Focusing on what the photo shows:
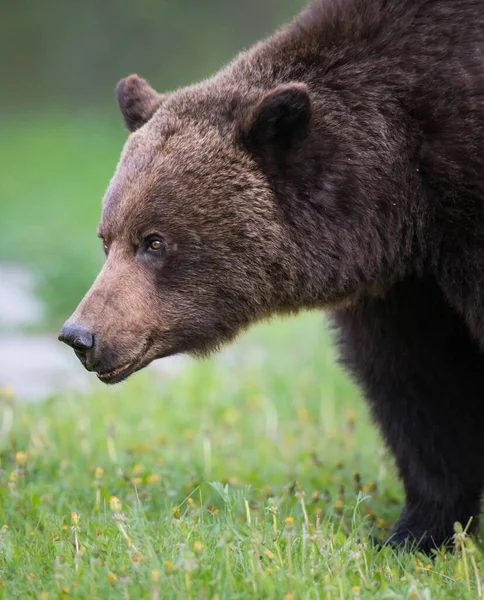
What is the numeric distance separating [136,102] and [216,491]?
197 cm

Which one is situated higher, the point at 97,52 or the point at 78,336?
the point at 97,52

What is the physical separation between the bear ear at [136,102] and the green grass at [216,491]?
5.63ft

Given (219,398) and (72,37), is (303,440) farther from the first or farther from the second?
(72,37)

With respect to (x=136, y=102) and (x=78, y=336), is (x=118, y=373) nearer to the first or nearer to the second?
(x=78, y=336)

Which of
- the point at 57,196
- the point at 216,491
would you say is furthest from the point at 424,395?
the point at 57,196

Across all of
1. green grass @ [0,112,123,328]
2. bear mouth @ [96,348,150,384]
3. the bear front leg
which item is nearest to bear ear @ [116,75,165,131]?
bear mouth @ [96,348,150,384]

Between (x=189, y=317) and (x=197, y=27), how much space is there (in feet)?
74.0

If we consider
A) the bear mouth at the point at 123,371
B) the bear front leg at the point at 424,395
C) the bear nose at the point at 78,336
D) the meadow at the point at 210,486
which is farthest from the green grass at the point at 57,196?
the bear nose at the point at 78,336

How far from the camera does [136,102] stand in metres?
4.57

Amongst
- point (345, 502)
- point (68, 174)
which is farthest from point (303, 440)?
point (68, 174)

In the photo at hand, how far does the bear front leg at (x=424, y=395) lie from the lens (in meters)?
4.42

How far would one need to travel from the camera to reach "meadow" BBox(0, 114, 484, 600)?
3312 mm

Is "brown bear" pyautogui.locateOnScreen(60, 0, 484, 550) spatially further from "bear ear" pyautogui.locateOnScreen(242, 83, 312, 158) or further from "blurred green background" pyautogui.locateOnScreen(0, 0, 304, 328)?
"blurred green background" pyautogui.locateOnScreen(0, 0, 304, 328)

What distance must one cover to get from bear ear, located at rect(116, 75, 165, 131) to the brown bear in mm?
152
